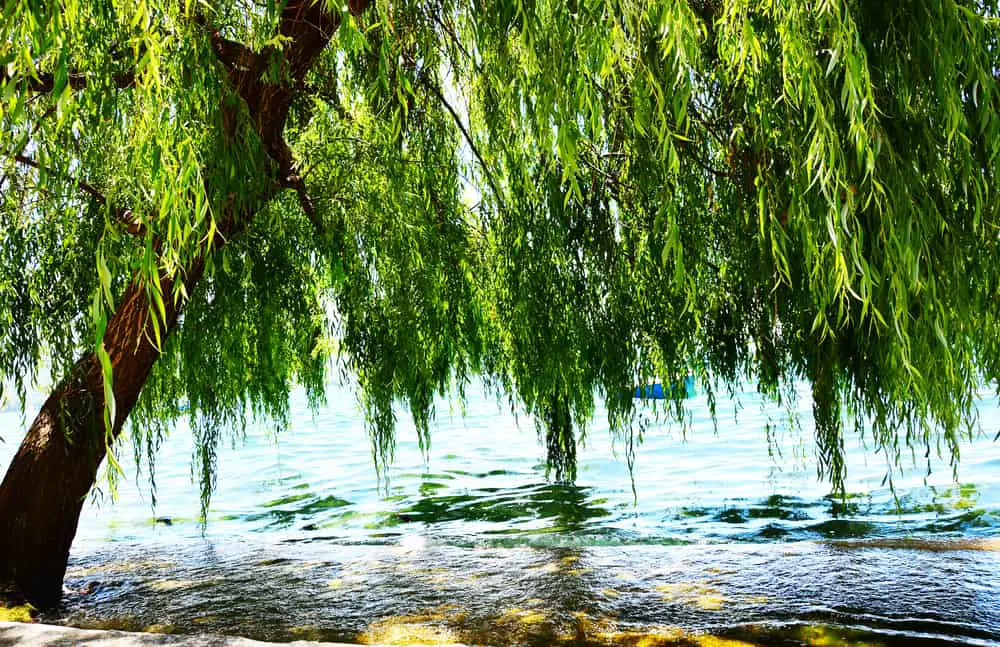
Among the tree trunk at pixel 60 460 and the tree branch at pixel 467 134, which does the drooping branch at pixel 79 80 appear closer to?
the tree trunk at pixel 60 460

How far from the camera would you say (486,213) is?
4.47 metres

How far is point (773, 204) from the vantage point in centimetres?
298

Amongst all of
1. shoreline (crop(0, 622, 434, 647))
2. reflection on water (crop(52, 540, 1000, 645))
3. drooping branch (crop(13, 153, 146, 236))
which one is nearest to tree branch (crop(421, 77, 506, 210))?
drooping branch (crop(13, 153, 146, 236))

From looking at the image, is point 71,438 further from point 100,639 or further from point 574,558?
point 574,558

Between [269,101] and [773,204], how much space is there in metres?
2.09

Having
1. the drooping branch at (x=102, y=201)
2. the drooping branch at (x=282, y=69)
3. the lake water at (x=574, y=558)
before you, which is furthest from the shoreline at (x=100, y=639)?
the drooping branch at (x=282, y=69)

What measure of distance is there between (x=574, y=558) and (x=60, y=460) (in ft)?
8.49

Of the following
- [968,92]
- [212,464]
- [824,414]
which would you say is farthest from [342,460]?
[968,92]

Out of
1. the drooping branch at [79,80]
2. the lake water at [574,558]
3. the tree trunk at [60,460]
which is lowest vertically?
the lake water at [574,558]

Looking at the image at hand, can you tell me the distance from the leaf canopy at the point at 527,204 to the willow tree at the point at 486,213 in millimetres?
15

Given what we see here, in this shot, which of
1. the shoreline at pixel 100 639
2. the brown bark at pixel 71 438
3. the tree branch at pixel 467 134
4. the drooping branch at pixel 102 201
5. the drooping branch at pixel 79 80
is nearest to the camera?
the shoreline at pixel 100 639

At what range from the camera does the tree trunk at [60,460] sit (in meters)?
3.92

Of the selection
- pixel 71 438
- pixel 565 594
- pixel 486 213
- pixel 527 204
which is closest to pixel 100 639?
pixel 71 438

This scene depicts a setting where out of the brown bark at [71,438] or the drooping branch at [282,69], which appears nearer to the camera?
the drooping branch at [282,69]
